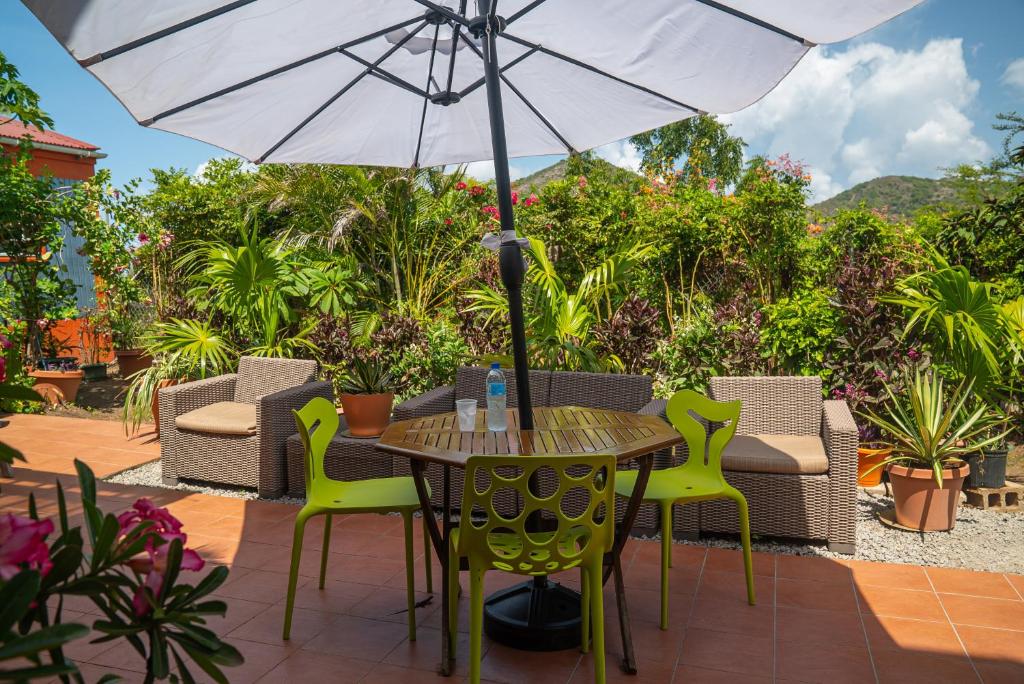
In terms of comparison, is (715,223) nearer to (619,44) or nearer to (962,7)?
(619,44)

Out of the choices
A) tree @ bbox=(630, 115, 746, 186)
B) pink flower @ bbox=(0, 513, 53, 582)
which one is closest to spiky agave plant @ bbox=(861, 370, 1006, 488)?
pink flower @ bbox=(0, 513, 53, 582)

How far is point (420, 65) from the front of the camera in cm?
368

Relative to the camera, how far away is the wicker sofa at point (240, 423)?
4.82 m

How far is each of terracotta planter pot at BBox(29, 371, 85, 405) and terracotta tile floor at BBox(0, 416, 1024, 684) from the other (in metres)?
4.77

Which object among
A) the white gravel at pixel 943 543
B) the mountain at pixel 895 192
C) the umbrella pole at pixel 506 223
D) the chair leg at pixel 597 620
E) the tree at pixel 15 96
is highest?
the mountain at pixel 895 192

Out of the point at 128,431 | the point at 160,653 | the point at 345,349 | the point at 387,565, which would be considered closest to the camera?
the point at 160,653

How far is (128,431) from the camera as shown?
6844 millimetres

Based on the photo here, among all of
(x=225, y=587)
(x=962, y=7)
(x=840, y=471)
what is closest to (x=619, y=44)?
(x=840, y=471)

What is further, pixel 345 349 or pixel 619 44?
pixel 345 349

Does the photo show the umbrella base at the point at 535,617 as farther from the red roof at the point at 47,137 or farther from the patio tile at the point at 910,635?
the red roof at the point at 47,137

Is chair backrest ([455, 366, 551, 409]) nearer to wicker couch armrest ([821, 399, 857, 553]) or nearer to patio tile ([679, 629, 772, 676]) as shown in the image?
wicker couch armrest ([821, 399, 857, 553])

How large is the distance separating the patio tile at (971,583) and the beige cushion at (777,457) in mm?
675

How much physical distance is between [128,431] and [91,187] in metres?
3.75

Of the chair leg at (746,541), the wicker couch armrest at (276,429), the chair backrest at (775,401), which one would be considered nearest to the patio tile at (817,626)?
the chair leg at (746,541)
